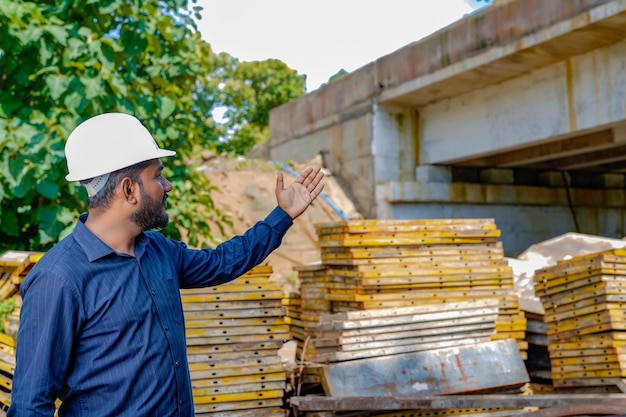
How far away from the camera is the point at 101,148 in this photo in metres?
2.70

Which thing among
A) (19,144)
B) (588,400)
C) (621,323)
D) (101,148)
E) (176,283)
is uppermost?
(19,144)

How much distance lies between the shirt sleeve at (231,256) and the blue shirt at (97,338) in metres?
0.37

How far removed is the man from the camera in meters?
2.44

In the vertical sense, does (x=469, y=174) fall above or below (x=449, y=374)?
above

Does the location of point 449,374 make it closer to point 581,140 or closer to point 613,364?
point 613,364

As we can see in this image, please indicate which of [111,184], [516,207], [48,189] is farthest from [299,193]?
[516,207]

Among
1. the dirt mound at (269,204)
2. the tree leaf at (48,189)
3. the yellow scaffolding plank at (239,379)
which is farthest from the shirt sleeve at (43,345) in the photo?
the dirt mound at (269,204)

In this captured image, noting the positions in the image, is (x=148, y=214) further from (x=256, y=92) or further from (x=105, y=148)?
(x=256, y=92)

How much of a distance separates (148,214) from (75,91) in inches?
200

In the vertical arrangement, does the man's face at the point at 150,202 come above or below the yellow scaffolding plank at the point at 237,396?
above

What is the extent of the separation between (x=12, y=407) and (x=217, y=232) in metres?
12.4

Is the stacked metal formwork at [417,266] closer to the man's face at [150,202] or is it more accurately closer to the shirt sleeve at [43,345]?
the man's face at [150,202]

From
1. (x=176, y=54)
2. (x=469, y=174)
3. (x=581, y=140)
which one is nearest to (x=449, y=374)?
(x=176, y=54)

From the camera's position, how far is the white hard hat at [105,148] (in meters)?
2.68
